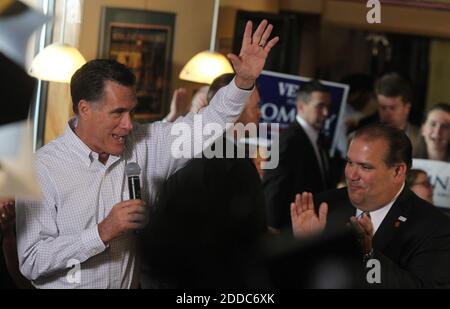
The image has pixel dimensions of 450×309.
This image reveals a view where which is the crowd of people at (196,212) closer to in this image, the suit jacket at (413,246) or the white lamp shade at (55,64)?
the suit jacket at (413,246)

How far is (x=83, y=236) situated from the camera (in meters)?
2.81

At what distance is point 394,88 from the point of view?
4.09 metres

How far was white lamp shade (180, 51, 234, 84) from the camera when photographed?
3521 millimetres

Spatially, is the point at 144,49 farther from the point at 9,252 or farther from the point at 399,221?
the point at 399,221

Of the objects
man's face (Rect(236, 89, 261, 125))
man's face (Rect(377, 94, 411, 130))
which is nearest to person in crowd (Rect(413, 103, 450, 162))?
man's face (Rect(377, 94, 411, 130))

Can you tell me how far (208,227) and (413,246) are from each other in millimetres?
808

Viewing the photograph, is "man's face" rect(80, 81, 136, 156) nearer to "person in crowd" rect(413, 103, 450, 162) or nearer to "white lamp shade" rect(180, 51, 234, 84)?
"white lamp shade" rect(180, 51, 234, 84)

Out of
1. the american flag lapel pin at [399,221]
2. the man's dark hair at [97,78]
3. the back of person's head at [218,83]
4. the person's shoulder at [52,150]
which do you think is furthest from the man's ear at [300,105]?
the person's shoulder at [52,150]

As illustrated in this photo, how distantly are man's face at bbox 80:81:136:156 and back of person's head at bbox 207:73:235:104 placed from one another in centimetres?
39

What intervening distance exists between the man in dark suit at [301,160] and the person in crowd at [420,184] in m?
0.34

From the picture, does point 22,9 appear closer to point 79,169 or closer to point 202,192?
point 79,169

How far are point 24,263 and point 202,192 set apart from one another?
2.34ft

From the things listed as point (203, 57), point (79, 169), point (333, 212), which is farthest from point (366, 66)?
point (79, 169)

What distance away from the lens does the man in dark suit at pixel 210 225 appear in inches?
126
